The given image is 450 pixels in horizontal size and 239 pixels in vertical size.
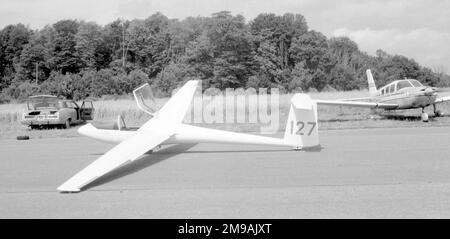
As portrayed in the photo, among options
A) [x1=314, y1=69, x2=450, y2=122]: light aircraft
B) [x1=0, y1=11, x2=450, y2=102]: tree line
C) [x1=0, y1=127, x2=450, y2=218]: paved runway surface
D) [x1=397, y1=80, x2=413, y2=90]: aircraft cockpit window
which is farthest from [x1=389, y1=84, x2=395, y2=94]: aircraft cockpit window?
[x1=0, y1=11, x2=450, y2=102]: tree line

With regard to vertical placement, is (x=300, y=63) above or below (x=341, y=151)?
above

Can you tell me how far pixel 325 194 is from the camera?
5980mm

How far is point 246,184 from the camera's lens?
679cm

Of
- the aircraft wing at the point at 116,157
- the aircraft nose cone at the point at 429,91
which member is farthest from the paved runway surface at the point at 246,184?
the aircraft nose cone at the point at 429,91

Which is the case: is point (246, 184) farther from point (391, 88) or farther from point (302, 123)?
point (391, 88)

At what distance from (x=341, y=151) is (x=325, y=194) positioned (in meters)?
4.26

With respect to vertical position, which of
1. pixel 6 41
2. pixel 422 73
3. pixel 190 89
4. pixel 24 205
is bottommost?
pixel 24 205

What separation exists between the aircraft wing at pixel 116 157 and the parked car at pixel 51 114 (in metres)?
11.3

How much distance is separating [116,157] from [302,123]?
3707 mm

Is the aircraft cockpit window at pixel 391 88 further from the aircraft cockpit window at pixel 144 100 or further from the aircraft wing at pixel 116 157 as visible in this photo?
the aircraft wing at pixel 116 157

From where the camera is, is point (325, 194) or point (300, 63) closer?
point (325, 194)

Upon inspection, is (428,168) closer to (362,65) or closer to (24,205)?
(24,205)

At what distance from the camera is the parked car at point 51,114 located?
19.1 m

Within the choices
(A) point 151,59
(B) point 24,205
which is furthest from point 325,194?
(A) point 151,59
